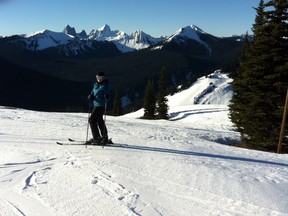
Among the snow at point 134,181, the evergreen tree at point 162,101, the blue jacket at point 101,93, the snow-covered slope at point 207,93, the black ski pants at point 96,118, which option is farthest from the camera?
Result: the snow-covered slope at point 207,93

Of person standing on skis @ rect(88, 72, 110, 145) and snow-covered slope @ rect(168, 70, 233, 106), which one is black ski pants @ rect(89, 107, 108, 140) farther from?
snow-covered slope @ rect(168, 70, 233, 106)

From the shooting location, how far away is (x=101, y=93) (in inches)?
491

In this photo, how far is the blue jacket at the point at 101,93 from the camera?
12375 millimetres

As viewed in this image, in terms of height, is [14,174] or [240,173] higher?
[240,173]

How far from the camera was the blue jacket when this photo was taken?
487 inches

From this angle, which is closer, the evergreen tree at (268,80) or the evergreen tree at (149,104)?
the evergreen tree at (268,80)

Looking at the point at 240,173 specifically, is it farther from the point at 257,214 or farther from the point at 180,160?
the point at 257,214

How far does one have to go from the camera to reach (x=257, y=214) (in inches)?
280

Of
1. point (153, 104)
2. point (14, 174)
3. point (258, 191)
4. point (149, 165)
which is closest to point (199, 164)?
point (149, 165)

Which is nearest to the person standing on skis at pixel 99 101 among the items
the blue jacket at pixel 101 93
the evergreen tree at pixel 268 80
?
the blue jacket at pixel 101 93

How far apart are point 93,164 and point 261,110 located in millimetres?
15580

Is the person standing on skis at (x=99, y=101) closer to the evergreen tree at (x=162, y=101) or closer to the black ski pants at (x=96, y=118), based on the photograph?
the black ski pants at (x=96, y=118)

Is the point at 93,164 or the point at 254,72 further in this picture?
the point at 254,72

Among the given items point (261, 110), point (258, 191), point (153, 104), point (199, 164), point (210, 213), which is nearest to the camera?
point (210, 213)
